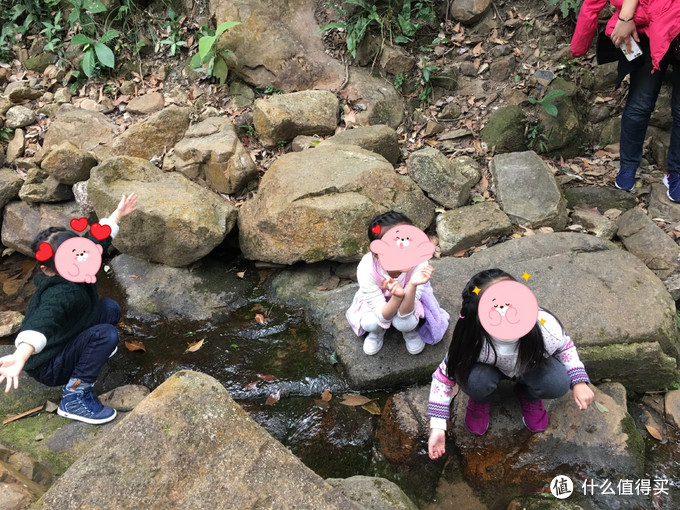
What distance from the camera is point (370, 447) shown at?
301cm

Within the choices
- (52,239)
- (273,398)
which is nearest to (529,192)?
(273,398)

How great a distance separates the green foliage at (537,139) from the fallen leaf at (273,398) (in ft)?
11.5

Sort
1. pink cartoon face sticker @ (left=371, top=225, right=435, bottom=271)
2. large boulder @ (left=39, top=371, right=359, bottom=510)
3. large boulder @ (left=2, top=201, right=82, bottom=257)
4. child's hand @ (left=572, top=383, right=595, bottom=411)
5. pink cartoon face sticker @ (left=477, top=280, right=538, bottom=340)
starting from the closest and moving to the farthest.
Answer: large boulder @ (left=39, top=371, right=359, bottom=510), pink cartoon face sticker @ (left=477, top=280, right=538, bottom=340), child's hand @ (left=572, top=383, right=595, bottom=411), pink cartoon face sticker @ (left=371, top=225, right=435, bottom=271), large boulder @ (left=2, top=201, right=82, bottom=257)

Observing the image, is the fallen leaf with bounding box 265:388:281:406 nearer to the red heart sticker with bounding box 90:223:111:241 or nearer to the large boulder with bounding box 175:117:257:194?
the red heart sticker with bounding box 90:223:111:241

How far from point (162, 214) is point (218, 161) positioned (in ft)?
2.91

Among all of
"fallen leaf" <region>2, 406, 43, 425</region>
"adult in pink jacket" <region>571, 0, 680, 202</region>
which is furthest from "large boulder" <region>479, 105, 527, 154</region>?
"fallen leaf" <region>2, 406, 43, 425</region>

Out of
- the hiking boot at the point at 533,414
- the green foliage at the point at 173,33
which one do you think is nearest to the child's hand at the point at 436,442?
the hiking boot at the point at 533,414

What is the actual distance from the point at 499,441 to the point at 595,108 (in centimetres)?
389

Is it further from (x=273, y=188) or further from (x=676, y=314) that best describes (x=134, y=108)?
(x=676, y=314)

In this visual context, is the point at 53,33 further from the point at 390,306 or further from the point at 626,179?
the point at 626,179

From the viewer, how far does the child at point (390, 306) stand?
270 cm

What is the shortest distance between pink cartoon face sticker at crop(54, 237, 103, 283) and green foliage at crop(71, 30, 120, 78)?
3.90m

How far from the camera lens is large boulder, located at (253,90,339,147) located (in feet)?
16.3

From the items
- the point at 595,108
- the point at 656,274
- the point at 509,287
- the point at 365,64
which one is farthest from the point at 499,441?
the point at 365,64
